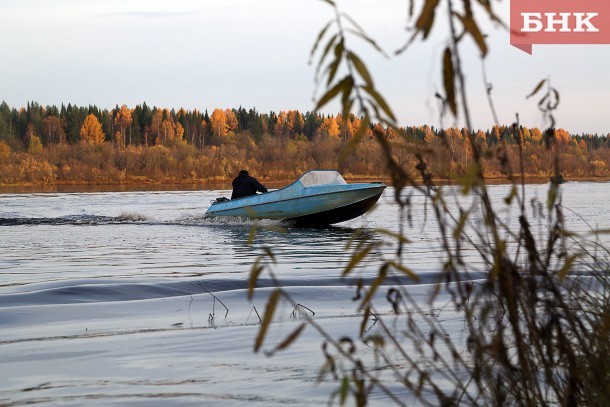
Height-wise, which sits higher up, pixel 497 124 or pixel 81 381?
pixel 497 124

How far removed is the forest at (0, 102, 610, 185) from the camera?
307 cm

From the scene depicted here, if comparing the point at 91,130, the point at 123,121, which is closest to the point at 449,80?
the point at 91,130

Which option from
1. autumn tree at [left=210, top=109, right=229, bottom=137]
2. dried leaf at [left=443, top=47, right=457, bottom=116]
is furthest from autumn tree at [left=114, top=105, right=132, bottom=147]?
dried leaf at [left=443, top=47, right=457, bottom=116]

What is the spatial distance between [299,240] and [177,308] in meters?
12.6

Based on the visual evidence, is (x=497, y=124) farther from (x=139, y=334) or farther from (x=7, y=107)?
(x=7, y=107)

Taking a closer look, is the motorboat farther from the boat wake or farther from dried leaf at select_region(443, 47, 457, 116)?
dried leaf at select_region(443, 47, 457, 116)

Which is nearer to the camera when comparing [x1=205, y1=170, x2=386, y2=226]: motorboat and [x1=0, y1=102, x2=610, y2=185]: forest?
[x1=0, y1=102, x2=610, y2=185]: forest

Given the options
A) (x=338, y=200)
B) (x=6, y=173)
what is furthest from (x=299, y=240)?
(x=6, y=173)

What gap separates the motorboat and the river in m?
3.47

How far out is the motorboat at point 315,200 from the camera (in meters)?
25.7

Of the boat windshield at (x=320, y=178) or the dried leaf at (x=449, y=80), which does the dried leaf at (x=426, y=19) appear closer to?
the dried leaf at (x=449, y=80)

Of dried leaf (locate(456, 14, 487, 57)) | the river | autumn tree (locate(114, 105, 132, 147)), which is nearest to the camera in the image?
dried leaf (locate(456, 14, 487, 57))

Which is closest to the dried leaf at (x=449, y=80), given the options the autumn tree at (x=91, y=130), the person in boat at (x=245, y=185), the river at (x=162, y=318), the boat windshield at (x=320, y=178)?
the river at (x=162, y=318)

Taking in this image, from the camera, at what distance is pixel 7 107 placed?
479ft
